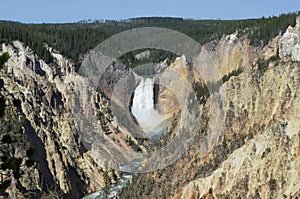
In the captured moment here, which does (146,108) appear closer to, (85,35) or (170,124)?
Result: (85,35)

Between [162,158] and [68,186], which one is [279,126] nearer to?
[162,158]

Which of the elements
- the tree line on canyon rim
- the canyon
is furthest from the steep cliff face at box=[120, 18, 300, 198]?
the tree line on canyon rim

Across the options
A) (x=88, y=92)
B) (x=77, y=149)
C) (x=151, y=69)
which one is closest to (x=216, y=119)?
(x=77, y=149)

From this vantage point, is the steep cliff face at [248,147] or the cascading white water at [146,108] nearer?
the steep cliff face at [248,147]

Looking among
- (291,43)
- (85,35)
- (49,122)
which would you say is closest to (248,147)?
(291,43)

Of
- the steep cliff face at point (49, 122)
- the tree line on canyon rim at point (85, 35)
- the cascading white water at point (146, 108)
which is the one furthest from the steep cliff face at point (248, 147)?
the cascading white water at point (146, 108)

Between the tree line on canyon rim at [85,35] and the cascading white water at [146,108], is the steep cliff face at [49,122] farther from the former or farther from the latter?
the cascading white water at [146,108]

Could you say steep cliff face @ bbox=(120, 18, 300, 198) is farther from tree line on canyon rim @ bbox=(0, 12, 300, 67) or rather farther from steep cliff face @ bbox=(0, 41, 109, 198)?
tree line on canyon rim @ bbox=(0, 12, 300, 67)
